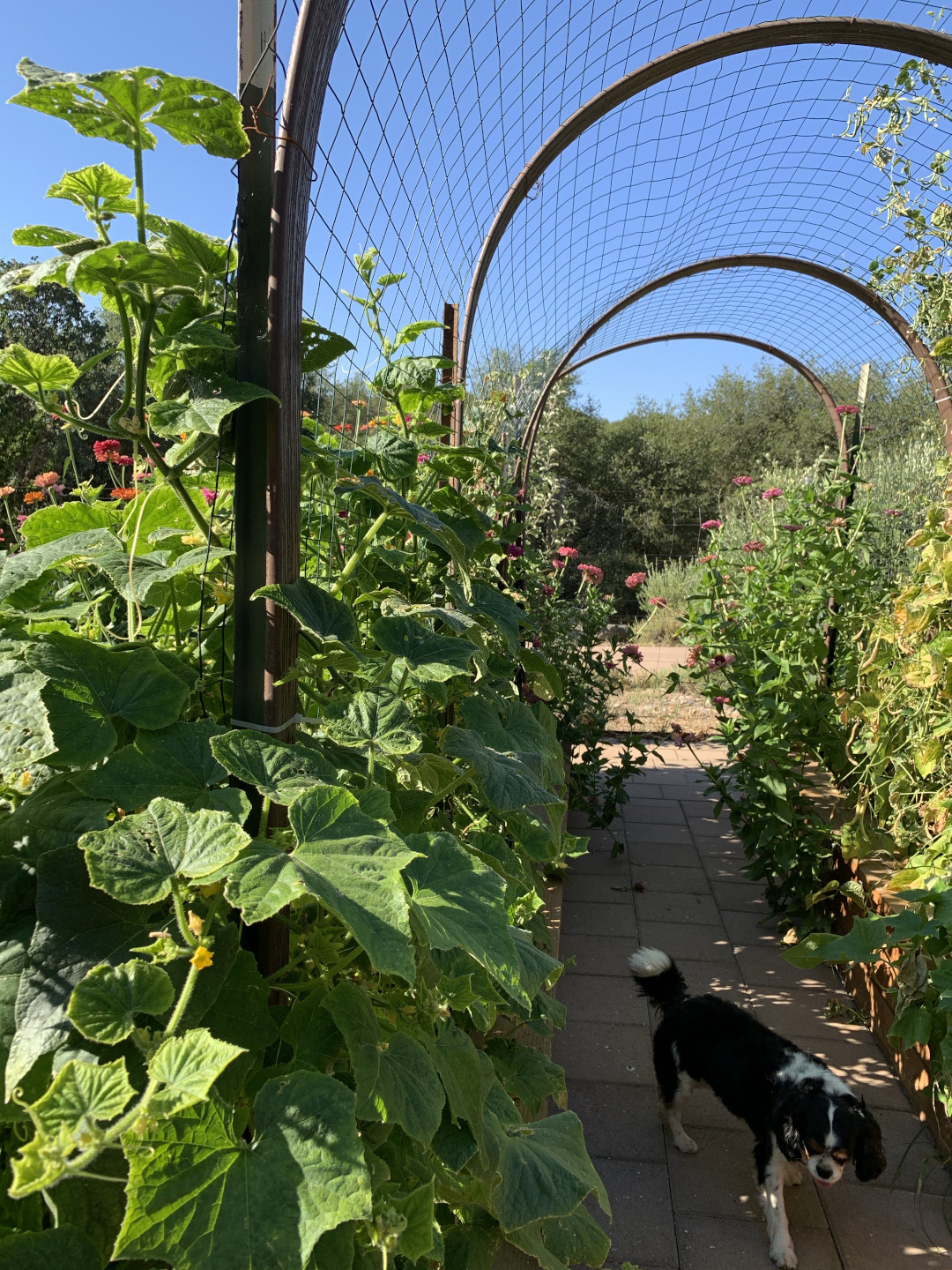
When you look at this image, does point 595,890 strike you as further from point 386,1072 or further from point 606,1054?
point 386,1072

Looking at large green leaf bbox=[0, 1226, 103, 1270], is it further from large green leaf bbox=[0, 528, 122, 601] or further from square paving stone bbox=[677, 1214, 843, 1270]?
square paving stone bbox=[677, 1214, 843, 1270]

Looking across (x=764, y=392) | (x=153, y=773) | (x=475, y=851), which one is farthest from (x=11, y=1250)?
(x=764, y=392)

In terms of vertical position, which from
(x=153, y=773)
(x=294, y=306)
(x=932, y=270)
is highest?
(x=932, y=270)

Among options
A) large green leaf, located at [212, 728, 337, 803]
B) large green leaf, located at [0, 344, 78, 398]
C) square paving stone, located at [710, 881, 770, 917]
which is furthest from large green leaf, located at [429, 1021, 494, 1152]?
square paving stone, located at [710, 881, 770, 917]

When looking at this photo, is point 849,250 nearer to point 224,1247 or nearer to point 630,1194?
point 630,1194

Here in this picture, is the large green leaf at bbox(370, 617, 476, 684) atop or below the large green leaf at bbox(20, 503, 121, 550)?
below

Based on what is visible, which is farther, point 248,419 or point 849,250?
point 849,250

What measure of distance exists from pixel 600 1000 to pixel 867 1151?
102cm

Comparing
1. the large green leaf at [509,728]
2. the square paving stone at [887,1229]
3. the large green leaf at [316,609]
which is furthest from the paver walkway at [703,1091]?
the large green leaf at [316,609]

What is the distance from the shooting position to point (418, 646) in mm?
983

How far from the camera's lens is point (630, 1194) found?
179cm

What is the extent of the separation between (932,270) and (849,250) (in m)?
2.03

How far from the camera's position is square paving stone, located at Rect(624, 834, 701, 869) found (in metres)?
3.54

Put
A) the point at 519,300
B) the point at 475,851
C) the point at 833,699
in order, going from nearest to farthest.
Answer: the point at 475,851, the point at 833,699, the point at 519,300
